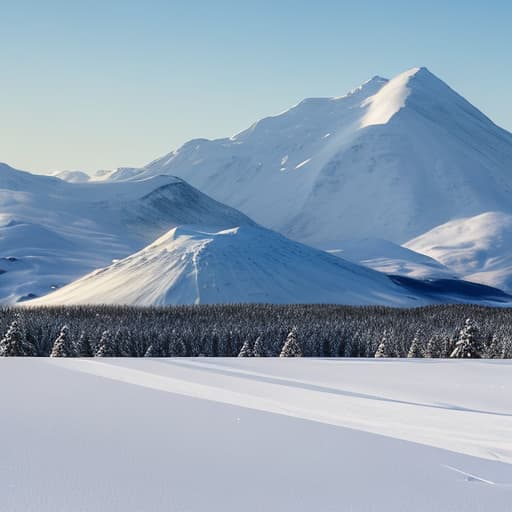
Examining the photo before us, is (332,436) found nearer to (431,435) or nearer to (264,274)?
(431,435)

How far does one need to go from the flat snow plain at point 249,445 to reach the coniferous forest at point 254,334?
37431 millimetres

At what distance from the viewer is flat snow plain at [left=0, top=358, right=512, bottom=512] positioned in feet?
51.0

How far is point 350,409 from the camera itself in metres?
26.4

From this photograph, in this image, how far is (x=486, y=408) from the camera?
27.6 meters

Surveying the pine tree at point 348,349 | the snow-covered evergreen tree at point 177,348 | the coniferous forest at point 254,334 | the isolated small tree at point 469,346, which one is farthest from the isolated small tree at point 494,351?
the snow-covered evergreen tree at point 177,348

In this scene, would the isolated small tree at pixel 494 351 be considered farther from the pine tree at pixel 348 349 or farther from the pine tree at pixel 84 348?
the pine tree at pixel 84 348

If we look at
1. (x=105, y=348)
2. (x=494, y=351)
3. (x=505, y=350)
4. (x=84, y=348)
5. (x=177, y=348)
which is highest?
(x=505, y=350)

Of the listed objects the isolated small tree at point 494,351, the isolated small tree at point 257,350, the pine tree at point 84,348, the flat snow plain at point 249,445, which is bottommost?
the pine tree at point 84,348

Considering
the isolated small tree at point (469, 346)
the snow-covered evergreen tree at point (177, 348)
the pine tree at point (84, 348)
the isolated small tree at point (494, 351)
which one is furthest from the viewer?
the snow-covered evergreen tree at point (177, 348)

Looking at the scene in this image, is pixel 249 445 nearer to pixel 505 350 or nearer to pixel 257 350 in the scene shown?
pixel 257 350

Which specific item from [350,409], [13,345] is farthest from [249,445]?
[13,345]

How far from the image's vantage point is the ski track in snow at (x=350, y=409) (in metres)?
21.2

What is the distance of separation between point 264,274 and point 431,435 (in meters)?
175

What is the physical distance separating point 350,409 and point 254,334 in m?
77.6
